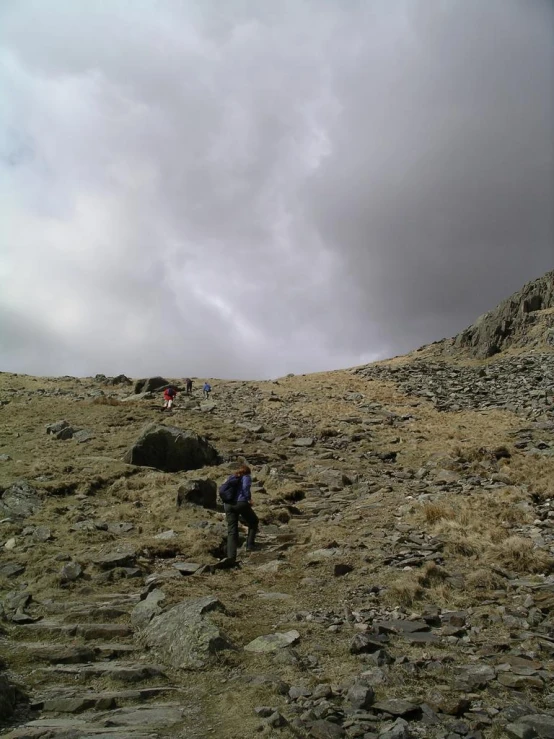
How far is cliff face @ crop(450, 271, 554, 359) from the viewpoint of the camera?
52263 millimetres

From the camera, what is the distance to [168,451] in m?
20.6

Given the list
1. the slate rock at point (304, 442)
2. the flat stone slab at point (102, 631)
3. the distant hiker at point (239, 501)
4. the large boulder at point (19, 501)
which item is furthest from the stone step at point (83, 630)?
the slate rock at point (304, 442)

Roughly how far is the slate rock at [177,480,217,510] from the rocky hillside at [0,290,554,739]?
0.05 m

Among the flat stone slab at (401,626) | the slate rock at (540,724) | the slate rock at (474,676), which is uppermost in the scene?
the flat stone slab at (401,626)

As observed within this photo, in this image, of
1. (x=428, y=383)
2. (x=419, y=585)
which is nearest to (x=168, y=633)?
(x=419, y=585)

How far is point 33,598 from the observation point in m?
8.88

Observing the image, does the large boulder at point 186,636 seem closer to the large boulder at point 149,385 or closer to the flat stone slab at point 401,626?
the flat stone slab at point 401,626

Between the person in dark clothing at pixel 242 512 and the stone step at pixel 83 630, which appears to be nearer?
the stone step at pixel 83 630

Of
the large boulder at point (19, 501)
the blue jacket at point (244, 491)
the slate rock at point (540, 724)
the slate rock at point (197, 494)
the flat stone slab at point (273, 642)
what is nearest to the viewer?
the slate rock at point (540, 724)

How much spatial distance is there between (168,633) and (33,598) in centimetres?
352

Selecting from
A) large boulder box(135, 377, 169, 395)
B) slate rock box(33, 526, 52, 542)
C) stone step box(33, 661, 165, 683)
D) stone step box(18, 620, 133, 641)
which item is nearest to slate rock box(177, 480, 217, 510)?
slate rock box(33, 526, 52, 542)

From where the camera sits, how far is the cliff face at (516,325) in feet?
171

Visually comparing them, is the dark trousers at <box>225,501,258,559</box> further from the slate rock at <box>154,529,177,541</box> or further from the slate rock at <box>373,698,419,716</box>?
the slate rock at <box>373,698,419,716</box>

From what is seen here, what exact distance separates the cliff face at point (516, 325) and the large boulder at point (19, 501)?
162 ft
